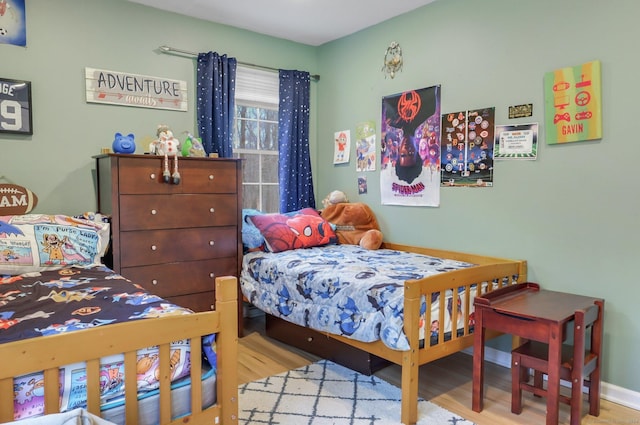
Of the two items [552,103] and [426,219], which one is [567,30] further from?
[426,219]

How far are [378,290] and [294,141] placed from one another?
2.08 metres

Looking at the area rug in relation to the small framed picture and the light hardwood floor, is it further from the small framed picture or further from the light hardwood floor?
the small framed picture

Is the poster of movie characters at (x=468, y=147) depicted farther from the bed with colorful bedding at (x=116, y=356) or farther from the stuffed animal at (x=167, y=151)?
the bed with colorful bedding at (x=116, y=356)

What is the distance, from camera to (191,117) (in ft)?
11.7

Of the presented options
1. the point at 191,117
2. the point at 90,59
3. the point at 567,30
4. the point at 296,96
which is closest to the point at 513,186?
the point at 567,30

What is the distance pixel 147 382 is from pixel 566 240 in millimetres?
2271

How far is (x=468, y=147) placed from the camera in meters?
3.01

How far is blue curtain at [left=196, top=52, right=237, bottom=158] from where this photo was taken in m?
3.51

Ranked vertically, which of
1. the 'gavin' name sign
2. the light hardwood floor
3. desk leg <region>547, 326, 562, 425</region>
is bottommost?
the light hardwood floor

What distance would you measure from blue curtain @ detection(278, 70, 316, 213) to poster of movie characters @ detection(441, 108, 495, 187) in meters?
1.37

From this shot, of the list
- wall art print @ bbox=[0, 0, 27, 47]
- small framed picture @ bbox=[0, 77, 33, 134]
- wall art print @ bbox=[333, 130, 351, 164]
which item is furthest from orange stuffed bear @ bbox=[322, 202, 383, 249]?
wall art print @ bbox=[0, 0, 27, 47]

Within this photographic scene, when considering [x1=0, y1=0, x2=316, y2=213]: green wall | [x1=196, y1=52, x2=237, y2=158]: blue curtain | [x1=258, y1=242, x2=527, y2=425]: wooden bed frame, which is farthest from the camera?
[x1=196, y1=52, x2=237, y2=158]: blue curtain

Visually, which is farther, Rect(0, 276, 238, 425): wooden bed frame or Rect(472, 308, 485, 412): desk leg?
Rect(472, 308, 485, 412): desk leg

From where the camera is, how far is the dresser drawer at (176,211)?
2.81 meters
